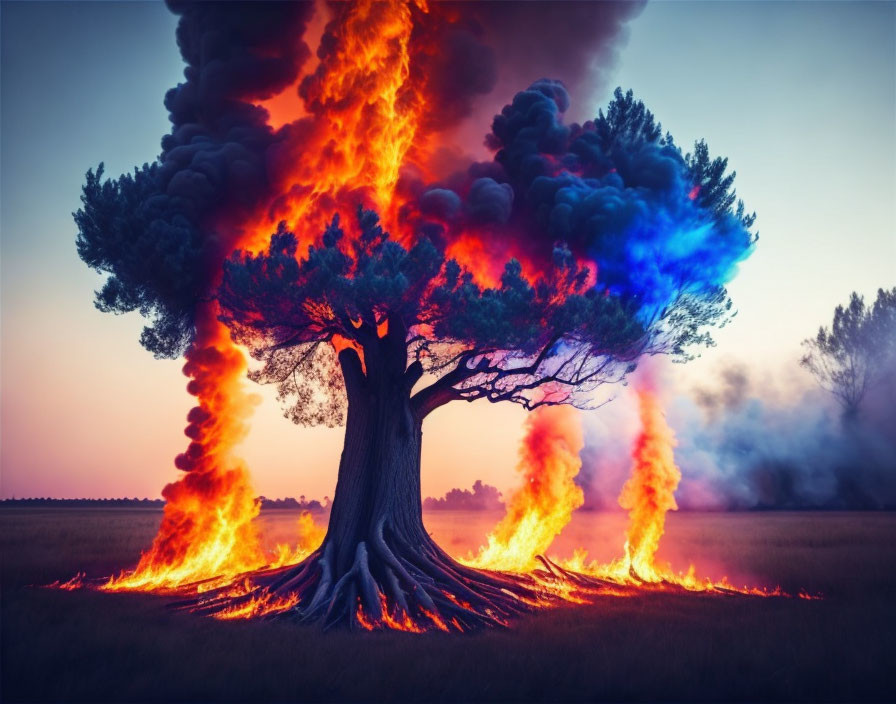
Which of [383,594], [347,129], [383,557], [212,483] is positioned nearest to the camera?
[383,594]

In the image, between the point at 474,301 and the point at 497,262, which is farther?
the point at 497,262

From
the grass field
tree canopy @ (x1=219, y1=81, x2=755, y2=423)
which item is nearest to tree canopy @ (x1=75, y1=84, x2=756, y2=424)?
tree canopy @ (x1=219, y1=81, x2=755, y2=423)

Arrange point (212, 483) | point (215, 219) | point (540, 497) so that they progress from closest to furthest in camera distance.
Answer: point (215, 219) → point (212, 483) → point (540, 497)

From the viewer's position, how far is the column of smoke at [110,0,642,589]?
950 inches

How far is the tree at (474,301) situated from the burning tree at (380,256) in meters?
0.09

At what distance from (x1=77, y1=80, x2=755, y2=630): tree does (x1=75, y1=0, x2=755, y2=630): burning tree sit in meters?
0.09

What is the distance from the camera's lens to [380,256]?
65.2 feet

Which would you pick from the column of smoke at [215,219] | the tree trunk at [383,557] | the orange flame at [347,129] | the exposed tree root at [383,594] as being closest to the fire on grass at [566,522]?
the column of smoke at [215,219]

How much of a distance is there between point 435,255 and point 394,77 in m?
9.15

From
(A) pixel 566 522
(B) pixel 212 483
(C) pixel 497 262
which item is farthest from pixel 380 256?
(A) pixel 566 522

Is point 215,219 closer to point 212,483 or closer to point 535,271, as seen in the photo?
point 212,483

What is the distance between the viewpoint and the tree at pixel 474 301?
20.1 meters

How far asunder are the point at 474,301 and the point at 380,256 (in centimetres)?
327

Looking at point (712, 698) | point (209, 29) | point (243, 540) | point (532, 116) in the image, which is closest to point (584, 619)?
point (712, 698)
